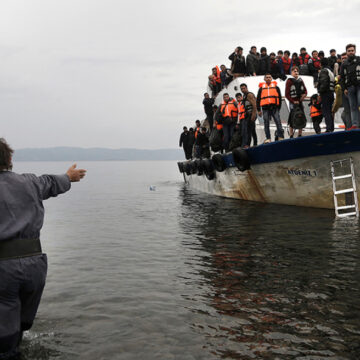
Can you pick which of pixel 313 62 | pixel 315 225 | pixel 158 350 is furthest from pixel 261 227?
pixel 313 62

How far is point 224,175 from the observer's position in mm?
15516

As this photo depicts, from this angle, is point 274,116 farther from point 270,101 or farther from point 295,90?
point 295,90

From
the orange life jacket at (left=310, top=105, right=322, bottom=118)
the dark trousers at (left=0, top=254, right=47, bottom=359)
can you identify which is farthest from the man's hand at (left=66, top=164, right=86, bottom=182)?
the orange life jacket at (left=310, top=105, right=322, bottom=118)

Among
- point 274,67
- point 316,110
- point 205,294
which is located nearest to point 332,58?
point 274,67

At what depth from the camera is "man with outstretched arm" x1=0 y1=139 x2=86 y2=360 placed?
9.60 feet

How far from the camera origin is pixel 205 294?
4.86 m

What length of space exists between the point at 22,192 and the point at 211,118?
1466 centimetres

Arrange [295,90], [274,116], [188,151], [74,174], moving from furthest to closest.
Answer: [188,151] → [274,116] → [295,90] → [74,174]

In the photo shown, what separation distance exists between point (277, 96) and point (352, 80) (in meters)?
2.59

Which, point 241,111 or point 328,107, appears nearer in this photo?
point 328,107

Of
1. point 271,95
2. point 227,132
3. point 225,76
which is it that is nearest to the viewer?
point 271,95

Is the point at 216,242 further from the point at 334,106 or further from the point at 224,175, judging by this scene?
the point at 224,175

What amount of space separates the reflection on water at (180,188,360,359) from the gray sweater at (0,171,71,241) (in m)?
1.73

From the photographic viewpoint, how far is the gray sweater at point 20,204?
2.96m
